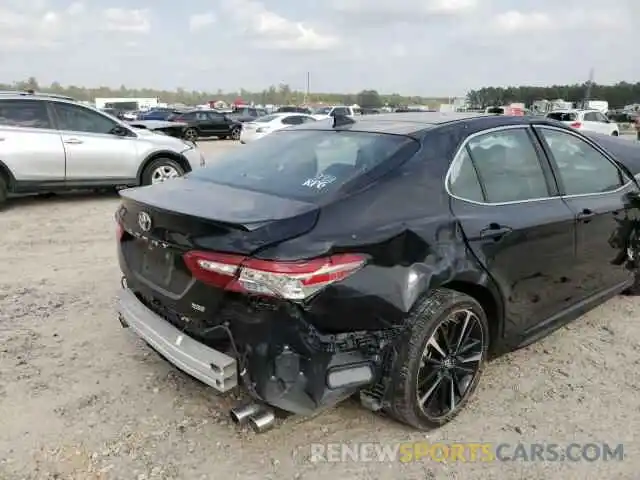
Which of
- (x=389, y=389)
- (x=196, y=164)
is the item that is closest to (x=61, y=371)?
(x=389, y=389)

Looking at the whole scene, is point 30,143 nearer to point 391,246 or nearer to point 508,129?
point 508,129

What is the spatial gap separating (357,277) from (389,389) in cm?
→ 59

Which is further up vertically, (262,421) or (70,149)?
(70,149)

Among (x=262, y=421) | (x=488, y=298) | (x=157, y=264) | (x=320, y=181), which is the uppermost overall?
(x=320, y=181)

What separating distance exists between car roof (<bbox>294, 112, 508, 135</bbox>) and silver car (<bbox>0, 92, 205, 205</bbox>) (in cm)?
530

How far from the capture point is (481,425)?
304 cm

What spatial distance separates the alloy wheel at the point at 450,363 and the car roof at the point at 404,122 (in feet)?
3.49

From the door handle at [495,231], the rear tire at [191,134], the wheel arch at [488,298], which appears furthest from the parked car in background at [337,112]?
the rear tire at [191,134]

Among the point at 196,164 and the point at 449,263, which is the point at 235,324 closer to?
the point at 449,263

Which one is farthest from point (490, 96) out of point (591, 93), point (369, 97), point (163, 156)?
point (163, 156)

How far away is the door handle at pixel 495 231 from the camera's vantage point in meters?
3.03

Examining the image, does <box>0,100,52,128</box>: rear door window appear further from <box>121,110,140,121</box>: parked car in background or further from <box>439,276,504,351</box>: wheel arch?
<box>121,110,140,121</box>: parked car in background

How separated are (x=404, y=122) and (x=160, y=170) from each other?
673 cm

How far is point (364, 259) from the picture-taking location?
8.32ft
